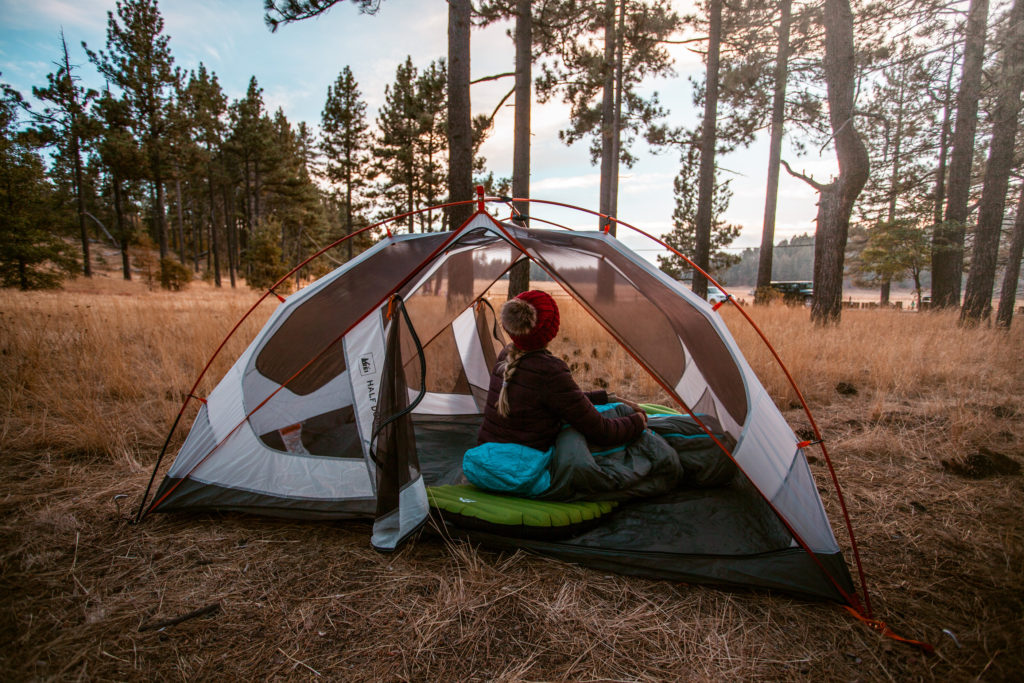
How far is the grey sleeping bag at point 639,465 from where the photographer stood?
95.0 inches

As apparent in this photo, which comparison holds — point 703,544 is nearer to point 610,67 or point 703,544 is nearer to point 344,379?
point 344,379

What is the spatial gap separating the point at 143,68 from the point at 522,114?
2078cm

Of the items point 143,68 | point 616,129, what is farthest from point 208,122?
point 616,129

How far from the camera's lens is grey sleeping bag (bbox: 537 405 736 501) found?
2.41 m

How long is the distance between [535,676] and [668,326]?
1.80 m

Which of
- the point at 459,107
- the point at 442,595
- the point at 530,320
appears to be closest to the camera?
the point at 442,595

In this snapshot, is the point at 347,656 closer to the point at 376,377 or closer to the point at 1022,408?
the point at 376,377

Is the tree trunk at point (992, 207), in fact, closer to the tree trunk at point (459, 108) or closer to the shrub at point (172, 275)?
the tree trunk at point (459, 108)

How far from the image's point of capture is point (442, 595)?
2018 mm

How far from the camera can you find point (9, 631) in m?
1.80

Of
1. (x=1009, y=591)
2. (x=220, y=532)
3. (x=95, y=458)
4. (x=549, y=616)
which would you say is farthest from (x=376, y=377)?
(x=1009, y=591)

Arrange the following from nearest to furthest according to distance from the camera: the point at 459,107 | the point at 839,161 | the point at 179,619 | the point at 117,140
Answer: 1. the point at 179,619
2. the point at 459,107
3. the point at 839,161
4. the point at 117,140

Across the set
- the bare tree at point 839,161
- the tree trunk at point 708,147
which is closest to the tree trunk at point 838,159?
the bare tree at point 839,161

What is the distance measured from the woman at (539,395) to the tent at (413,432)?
0.25m
